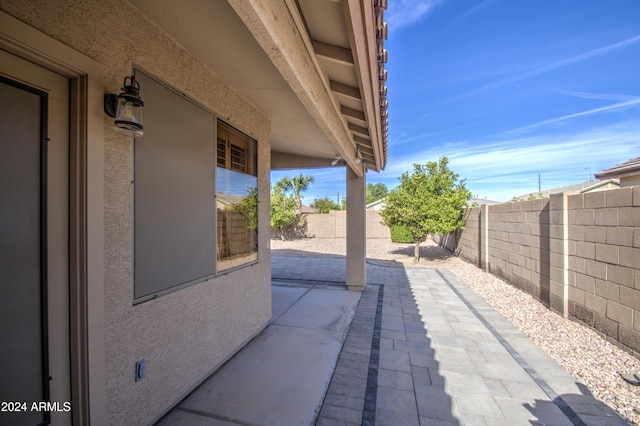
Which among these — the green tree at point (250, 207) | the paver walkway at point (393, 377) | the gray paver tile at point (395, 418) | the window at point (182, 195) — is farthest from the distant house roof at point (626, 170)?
the window at point (182, 195)

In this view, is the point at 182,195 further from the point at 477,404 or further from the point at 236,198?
the point at 477,404

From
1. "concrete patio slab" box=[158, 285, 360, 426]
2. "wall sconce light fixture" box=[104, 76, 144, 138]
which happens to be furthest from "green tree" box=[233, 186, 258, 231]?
"wall sconce light fixture" box=[104, 76, 144, 138]

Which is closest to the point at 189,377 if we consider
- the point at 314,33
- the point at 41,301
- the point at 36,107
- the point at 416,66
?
the point at 41,301

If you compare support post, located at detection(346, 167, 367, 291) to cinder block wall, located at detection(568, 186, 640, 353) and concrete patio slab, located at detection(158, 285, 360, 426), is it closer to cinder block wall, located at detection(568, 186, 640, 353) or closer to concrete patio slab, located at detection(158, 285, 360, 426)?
concrete patio slab, located at detection(158, 285, 360, 426)

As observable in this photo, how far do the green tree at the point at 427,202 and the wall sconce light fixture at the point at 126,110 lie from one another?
34.8 feet

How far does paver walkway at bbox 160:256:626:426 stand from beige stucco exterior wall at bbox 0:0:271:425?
1.42 ft

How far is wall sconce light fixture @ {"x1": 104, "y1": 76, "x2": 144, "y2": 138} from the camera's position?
6.17 ft

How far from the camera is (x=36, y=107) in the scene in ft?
5.32

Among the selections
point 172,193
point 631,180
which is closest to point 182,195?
point 172,193

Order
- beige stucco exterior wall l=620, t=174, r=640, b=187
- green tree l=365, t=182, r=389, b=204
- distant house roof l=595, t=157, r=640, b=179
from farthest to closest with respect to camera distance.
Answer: green tree l=365, t=182, r=389, b=204 < beige stucco exterior wall l=620, t=174, r=640, b=187 < distant house roof l=595, t=157, r=640, b=179

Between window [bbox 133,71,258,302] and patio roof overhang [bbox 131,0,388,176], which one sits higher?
patio roof overhang [bbox 131,0,388,176]

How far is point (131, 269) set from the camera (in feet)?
7.09

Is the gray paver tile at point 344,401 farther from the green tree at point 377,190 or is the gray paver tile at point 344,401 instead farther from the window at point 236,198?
the green tree at point 377,190

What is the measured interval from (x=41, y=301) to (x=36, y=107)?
1225mm
